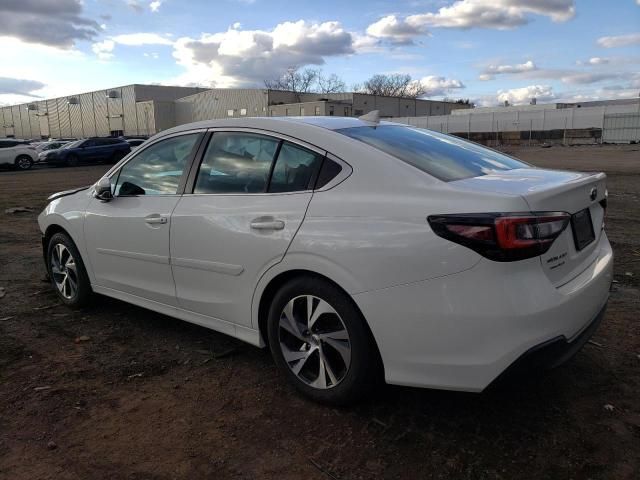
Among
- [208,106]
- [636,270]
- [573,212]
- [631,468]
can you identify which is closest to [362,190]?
[573,212]

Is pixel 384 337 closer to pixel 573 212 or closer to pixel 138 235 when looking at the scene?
pixel 573 212

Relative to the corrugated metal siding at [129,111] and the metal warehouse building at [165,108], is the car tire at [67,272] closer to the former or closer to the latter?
the metal warehouse building at [165,108]

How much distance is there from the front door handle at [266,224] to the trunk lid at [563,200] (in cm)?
98

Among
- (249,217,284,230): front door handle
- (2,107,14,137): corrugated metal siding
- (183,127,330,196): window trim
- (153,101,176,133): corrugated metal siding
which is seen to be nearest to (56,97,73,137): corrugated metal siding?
(2,107,14,137): corrugated metal siding

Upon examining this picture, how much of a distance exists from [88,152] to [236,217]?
3030cm

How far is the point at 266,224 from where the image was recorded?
3.09 m

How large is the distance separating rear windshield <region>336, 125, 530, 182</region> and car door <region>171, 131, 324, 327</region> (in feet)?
1.42

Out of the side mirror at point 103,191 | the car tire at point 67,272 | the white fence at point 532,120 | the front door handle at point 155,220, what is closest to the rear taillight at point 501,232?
the front door handle at point 155,220

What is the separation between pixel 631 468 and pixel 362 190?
5.93ft

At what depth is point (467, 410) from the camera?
3.01 m

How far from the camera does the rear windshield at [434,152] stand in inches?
117

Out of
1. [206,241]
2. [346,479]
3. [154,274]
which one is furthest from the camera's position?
[154,274]

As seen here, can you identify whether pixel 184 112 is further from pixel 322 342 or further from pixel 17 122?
pixel 322 342

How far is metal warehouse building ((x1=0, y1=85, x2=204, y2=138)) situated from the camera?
7000 centimetres
